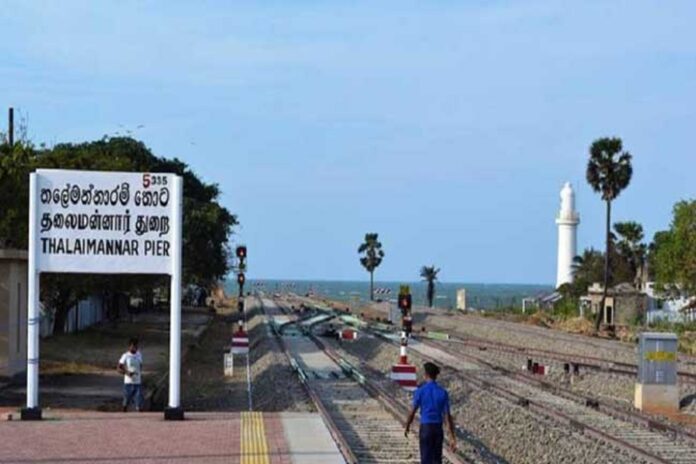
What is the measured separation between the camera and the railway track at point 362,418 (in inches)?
699

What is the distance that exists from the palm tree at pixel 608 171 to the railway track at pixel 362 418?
38.3 m

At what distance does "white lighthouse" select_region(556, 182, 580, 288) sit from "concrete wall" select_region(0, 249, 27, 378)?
87638 mm

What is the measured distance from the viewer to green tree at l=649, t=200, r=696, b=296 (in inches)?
2458

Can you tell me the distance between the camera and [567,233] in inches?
4545

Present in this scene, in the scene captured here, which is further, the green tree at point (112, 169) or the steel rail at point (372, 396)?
Result: the green tree at point (112, 169)

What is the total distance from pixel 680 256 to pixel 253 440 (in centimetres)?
4905

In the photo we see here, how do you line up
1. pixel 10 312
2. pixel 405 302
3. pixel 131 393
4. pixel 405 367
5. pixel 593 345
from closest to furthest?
pixel 131 393 < pixel 405 367 < pixel 405 302 < pixel 10 312 < pixel 593 345

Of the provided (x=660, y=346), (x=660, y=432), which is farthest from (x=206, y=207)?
(x=660, y=432)

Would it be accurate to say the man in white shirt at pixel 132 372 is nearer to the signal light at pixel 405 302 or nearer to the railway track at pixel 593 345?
the signal light at pixel 405 302

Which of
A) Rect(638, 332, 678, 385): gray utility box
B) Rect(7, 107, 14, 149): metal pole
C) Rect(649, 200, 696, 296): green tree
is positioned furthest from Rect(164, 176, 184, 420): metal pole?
Rect(649, 200, 696, 296): green tree

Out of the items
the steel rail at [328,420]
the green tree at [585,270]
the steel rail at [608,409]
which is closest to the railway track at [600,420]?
the steel rail at [608,409]

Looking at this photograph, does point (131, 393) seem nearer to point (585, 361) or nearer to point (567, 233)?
point (585, 361)

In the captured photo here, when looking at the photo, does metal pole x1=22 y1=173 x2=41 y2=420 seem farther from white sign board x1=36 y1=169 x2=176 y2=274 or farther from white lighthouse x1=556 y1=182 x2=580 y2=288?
white lighthouse x1=556 y1=182 x2=580 y2=288

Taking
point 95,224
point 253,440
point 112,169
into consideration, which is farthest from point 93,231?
point 112,169
